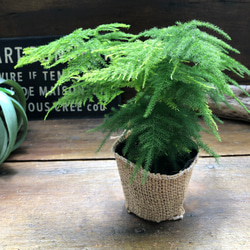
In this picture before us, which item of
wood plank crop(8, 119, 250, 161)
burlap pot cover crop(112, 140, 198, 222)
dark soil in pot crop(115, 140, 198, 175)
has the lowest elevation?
wood plank crop(8, 119, 250, 161)

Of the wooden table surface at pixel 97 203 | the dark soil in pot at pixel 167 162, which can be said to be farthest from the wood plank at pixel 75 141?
the dark soil in pot at pixel 167 162

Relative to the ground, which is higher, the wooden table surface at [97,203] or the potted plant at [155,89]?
the potted plant at [155,89]

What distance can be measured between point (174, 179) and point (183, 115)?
0.53 ft

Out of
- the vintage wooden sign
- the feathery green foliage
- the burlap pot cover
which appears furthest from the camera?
the vintage wooden sign

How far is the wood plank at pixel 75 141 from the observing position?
120cm

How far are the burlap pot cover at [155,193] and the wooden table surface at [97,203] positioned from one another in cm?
3

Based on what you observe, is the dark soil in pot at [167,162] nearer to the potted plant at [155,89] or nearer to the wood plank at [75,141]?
the potted plant at [155,89]

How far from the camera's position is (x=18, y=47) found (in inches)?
56.5

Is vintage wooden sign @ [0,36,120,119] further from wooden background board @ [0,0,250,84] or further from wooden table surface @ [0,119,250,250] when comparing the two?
wooden table surface @ [0,119,250,250]

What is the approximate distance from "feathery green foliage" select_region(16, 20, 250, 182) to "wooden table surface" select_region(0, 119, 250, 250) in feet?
0.61

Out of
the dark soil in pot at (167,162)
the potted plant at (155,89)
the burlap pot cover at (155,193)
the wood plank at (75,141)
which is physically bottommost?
the wood plank at (75,141)

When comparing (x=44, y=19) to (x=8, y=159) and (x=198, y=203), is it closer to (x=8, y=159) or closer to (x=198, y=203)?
(x=8, y=159)

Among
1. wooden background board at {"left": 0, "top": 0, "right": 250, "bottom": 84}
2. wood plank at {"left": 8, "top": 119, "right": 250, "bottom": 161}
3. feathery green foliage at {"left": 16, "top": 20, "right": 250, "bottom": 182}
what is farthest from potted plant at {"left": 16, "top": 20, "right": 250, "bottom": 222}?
wooden background board at {"left": 0, "top": 0, "right": 250, "bottom": 84}

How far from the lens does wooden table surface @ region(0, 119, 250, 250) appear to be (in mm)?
775
